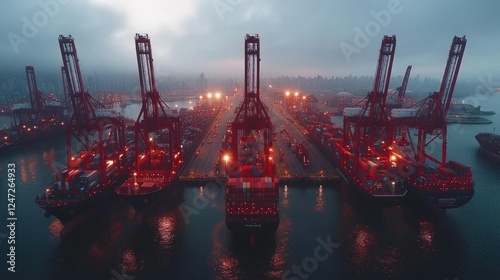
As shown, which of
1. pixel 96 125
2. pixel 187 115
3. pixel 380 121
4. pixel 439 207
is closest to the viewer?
pixel 439 207

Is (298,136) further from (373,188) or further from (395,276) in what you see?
(395,276)

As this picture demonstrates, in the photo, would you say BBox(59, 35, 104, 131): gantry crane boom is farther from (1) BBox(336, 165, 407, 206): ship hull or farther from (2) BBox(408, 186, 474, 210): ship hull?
(2) BBox(408, 186, 474, 210): ship hull

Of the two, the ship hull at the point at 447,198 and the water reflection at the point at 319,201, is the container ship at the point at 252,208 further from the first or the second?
the ship hull at the point at 447,198

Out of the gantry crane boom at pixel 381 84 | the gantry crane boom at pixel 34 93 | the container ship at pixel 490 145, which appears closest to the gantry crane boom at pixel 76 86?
the gantry crane boom at pixel 381 84

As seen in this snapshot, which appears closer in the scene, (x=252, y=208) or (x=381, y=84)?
(x=252, y=208)

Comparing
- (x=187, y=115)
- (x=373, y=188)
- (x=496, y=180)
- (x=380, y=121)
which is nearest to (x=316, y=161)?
(x=380, y=121)

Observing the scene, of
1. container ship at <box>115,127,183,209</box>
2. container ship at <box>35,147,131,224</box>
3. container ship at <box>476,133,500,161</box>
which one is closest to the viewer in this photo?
container ship at <box>35,147,131,224</box>

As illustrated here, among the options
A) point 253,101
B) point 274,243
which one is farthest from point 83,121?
point 274,243

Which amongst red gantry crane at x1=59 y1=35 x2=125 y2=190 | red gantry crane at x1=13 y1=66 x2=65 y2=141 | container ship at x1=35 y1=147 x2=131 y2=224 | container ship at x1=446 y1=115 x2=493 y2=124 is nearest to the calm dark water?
container ship at x1=35 y1=147 x2=131 y2=224

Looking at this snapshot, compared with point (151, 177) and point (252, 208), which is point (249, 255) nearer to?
point (252, 208)
